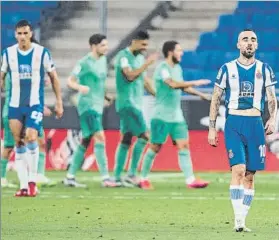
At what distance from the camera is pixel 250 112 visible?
36.0ft

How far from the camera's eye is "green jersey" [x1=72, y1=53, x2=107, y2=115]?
1677 cm

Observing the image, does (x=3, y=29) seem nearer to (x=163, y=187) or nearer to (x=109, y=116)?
(x=109, y=116)

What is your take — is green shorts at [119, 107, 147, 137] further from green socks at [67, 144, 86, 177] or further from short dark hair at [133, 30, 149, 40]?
short dark hair at [133, 30, 149, 40]

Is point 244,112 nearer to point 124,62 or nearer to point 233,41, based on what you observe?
point 124,62

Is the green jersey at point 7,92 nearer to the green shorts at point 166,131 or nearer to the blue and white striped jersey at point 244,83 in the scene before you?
the green shorts at point 166,131

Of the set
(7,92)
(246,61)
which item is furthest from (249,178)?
(7,92)

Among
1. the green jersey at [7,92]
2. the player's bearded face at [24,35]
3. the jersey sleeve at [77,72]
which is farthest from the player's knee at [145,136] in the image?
the player's bearded face at [24,35]

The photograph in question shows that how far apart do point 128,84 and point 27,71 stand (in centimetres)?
255

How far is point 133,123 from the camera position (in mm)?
16797

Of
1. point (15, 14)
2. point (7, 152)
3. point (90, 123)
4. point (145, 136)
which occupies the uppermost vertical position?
point (15, 14)

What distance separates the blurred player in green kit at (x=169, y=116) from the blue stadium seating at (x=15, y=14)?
6595 millimetres

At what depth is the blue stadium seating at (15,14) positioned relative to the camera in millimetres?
22828

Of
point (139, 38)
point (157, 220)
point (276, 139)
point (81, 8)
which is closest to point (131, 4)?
point (81, 8)

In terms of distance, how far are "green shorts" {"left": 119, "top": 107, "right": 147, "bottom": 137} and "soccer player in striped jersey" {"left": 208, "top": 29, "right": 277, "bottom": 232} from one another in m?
5.79
